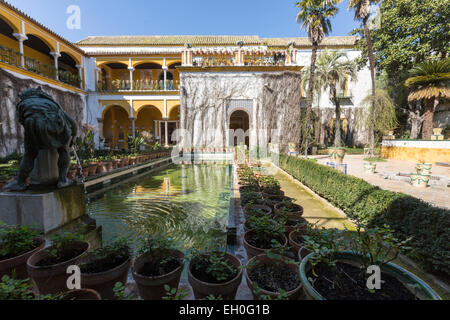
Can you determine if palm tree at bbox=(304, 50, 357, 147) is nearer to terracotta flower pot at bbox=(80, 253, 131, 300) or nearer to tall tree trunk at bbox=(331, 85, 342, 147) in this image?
tall tree trunk at bbox=(331, 85, 342, 147)

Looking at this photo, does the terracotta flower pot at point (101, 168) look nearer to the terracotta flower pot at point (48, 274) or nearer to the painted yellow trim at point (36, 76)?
the terracotta flower pot at point (48, 274)

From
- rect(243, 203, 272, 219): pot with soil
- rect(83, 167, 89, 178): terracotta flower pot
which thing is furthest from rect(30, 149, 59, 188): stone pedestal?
rect(83, 167, 89, 178): terracotta flower pot

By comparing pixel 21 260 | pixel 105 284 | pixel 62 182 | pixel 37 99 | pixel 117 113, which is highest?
pixel 117 113

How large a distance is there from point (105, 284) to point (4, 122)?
1508 centimetres

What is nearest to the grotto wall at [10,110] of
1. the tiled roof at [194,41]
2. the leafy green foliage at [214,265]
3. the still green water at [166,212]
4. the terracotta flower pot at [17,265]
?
the still green water at [166,212]

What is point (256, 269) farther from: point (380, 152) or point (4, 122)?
point (380, 152)

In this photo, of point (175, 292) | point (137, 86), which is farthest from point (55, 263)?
point (137, 86)

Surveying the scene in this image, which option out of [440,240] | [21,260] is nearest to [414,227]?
[440,240]

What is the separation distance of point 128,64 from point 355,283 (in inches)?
869

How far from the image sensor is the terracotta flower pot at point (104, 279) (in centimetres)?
177

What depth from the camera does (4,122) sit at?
1144 centimetres

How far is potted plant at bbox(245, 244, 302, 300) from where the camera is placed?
1.67m

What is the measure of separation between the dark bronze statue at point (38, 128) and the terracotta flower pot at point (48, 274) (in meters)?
1.12

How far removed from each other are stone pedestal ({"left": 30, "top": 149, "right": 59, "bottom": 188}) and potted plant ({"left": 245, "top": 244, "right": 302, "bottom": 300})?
2800 mm
